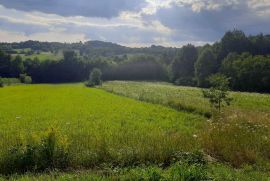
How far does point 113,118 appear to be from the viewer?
3194 centimetres

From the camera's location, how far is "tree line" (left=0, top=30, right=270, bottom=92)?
83250mm

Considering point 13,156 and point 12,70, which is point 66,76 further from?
point 13,156

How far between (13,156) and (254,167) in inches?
316

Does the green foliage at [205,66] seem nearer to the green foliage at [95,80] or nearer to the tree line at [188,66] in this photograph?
the tree line at [188,66]

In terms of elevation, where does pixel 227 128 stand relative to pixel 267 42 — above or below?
below

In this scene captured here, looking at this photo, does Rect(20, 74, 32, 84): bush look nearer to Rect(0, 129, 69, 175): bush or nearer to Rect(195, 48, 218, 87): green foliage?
Rect(195, 48, 218, 87): green foliage

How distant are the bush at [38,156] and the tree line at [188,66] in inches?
2828

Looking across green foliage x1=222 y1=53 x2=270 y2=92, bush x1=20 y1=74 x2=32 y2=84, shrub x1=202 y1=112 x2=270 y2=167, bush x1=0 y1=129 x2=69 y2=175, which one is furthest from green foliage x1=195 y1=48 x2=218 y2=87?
bush x1=0 y1=129 x2=69 y2=175

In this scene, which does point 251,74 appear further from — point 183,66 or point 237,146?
point 237,146

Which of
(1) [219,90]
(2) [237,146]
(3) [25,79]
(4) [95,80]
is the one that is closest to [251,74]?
(4) [95,80]

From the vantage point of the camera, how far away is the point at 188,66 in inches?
4835

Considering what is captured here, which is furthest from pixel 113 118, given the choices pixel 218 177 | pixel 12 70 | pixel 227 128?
pixel 12 70

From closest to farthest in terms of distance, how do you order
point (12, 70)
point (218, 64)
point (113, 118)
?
point (113, 118) → point (218, 64) → point (12, 70)

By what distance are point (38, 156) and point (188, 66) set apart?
369ft
